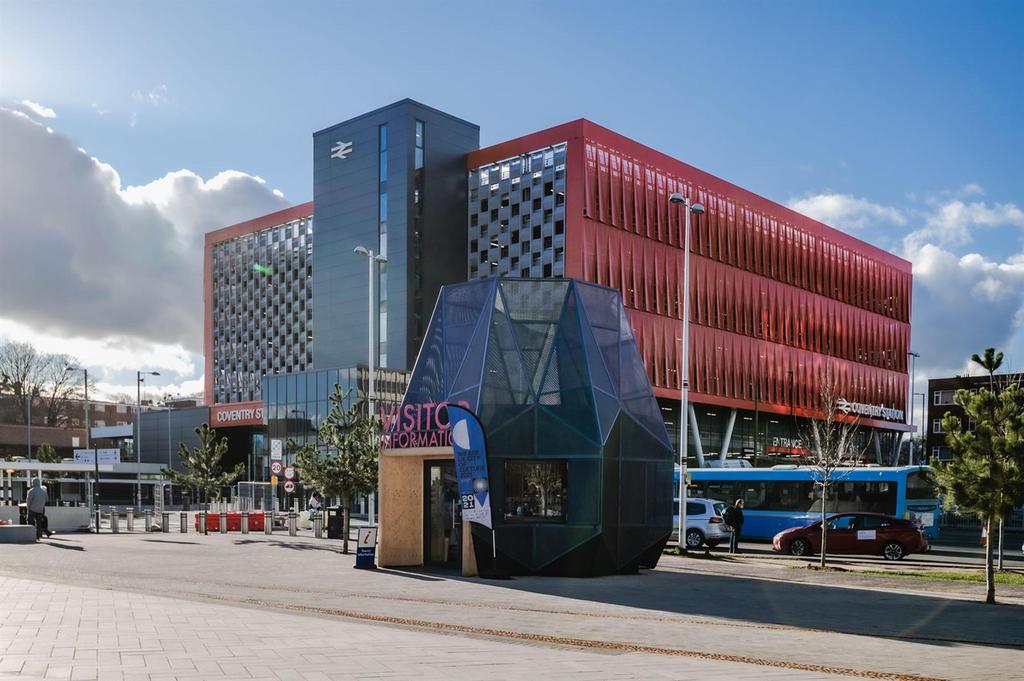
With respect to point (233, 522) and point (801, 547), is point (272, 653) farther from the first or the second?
point (233, 522)

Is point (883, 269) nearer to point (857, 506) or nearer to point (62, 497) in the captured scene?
point (857, 506)

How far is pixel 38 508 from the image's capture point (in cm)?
3612

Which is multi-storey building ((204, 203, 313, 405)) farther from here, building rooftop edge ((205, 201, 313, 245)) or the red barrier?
the red barrier

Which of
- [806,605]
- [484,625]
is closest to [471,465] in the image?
[806,605]

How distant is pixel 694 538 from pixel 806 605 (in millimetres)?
16852

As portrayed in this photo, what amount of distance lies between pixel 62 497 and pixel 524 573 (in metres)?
68.3

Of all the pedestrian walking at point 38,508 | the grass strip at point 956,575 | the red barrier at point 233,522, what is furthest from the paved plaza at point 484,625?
the red barrier at point 233,522

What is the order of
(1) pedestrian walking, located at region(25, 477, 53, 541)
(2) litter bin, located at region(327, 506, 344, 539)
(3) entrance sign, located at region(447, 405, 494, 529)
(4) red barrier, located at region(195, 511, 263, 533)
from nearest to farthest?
(3) entrance sign, located at region(447, 405, 494, 529) < (1) pedestrian walking, located at region(25, 477, 53, 541) < (2) litter bin, located at region(327, 506, 344, 539) < (4) red barrier, located at region(195, 511, 263, 533)

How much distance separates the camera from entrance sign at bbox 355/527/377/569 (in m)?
23.9

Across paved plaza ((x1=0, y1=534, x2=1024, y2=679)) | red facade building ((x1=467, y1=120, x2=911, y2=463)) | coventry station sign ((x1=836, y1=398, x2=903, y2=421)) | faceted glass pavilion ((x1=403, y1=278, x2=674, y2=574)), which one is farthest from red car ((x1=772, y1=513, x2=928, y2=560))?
coventry station sign ((x1=836, y1=398, x2=903, y2=421))

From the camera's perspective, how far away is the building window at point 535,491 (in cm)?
2216

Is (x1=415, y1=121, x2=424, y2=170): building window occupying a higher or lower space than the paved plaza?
higher

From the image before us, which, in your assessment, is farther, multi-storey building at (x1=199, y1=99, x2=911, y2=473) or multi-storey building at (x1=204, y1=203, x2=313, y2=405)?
multi-storey building at (x1=204, y1=203, x2=313, y2=405)

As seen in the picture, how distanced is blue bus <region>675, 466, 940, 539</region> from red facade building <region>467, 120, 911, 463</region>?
23.4 m
